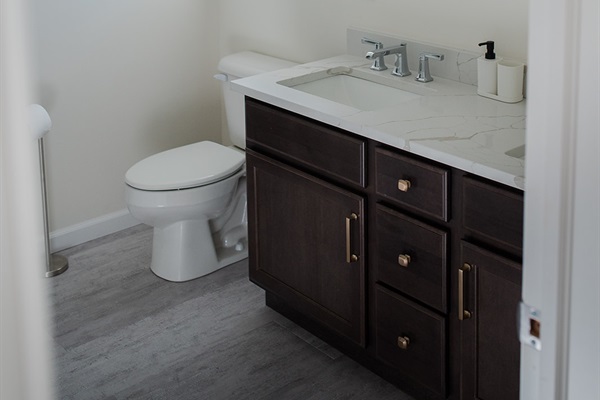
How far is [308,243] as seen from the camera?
2.63 metres

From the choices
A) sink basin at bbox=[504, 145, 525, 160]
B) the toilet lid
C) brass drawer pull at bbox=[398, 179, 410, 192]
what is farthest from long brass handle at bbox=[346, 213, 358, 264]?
the toilet lid

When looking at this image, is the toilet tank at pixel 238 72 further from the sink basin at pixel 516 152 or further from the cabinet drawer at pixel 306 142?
the sink basin at pixel 516 152

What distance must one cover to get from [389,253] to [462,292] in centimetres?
28

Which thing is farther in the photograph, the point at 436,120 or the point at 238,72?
the point at 238,72

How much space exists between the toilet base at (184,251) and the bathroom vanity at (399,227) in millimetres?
393

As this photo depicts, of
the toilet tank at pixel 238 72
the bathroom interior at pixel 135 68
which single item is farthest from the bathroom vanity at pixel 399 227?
the toilet tank at pixel 238 72

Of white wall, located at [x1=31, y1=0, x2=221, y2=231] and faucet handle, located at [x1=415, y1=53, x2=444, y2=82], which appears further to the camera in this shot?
white wall, located at [x1=31, y1=0, x2=221, y2=231]

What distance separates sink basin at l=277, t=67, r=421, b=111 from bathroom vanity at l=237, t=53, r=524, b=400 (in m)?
0.03

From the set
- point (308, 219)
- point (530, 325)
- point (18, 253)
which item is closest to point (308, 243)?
point (308, 219)

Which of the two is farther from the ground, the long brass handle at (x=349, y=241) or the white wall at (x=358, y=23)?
the white wall at (x=358, y=23)

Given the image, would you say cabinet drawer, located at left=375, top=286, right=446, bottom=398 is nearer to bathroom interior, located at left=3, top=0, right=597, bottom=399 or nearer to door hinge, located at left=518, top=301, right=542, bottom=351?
bathroom interior, located at left=3, top=0, right=597, bottom=399

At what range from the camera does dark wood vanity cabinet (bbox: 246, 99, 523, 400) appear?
6.73 ft

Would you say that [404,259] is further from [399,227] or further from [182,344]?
[182,344]

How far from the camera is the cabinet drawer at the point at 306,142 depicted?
234cm
